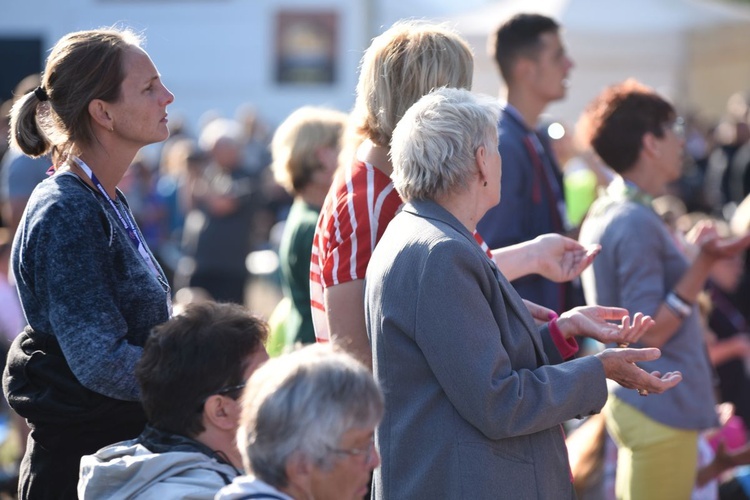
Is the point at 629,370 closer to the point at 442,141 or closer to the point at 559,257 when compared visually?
the point at 559,257

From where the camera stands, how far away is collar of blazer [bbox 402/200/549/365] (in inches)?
103

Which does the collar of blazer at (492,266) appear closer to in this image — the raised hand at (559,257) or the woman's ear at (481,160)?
the woman's ear at (481,160)

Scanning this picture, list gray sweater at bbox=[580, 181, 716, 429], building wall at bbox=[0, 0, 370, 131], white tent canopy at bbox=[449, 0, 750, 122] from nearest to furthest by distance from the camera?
gray sweater at bbox=[580, 181, 716, 429]
white tent canopy at bbox=[449, 0, 750, 122]
building wall at bbox=[0, 0, 370, 131]

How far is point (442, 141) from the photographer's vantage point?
8.66 feet

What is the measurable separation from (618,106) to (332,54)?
17849 mm

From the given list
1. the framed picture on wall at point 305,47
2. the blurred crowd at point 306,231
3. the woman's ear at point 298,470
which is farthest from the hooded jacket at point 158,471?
the framed picture on wall at point 305,47

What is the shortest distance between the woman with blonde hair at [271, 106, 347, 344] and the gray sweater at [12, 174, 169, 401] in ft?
5.46

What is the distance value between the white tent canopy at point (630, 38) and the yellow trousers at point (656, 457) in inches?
359

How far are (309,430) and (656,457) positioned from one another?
221 cm

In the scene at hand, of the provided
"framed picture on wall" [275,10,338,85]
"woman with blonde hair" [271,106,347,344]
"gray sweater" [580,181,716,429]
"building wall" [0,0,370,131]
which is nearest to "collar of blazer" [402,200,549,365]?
"gray sweater" [580,181,716,429]

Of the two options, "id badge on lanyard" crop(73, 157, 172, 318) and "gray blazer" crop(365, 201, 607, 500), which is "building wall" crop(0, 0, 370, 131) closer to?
"id badge on lanyard" crop(73, 157, 172, 318)

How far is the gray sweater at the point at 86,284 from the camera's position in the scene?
8.47 ft

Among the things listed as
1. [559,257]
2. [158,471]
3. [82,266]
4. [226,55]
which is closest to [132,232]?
[82,266]

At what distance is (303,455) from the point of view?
2.03 m
